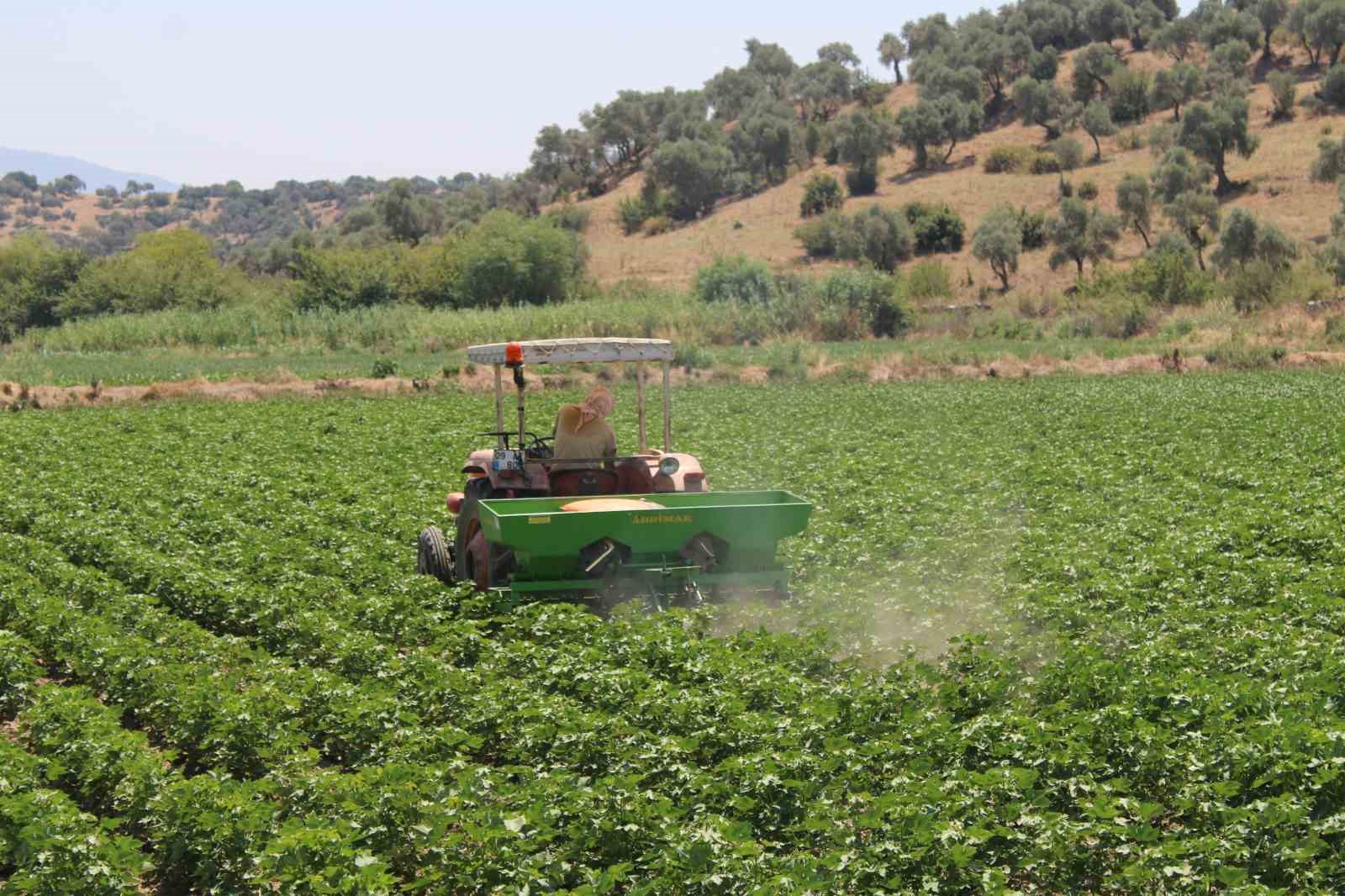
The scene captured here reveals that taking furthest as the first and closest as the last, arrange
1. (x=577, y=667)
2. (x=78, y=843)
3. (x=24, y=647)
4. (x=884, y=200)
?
1. (x=884, y=200)
2. (x=24, y=647)
3. (x=577, y=667)
4. (x=78, y=843)

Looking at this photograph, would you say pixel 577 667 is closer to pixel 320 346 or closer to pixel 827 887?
pixel 827 887

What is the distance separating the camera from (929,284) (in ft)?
224

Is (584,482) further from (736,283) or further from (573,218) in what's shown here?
(573,218)

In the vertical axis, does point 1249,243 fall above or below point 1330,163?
below

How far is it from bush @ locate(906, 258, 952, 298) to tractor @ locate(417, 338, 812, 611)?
5594cm

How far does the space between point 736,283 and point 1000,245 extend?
14216mm

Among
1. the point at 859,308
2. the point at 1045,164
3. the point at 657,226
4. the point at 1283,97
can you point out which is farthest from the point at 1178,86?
the point at 859,308

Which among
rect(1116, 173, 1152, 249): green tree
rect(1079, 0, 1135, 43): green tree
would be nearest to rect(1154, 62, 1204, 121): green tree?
rect(1079, 0, 1135, 43): green tree

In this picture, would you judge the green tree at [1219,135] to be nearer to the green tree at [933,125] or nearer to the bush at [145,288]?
the green tree at [933,125]

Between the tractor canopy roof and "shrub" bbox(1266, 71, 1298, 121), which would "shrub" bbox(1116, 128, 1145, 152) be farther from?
the tractor canopy roof

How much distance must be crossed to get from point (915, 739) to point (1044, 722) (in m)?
0.84

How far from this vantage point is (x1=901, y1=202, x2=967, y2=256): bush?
7731 cm

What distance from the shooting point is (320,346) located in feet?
184

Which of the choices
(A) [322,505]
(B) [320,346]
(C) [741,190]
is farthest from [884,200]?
(A) [322,505]
